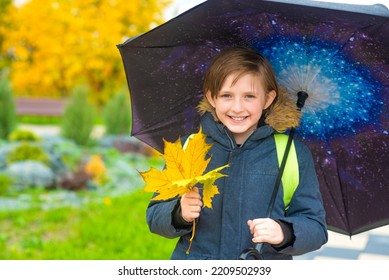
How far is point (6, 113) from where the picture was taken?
38.3ft

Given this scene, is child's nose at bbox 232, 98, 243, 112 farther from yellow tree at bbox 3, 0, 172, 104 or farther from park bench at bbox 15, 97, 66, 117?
park bench at bbox 15, 97, 66, 117

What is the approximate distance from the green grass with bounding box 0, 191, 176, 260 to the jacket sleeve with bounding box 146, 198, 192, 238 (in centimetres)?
260

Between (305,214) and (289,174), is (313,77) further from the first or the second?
(305,214)

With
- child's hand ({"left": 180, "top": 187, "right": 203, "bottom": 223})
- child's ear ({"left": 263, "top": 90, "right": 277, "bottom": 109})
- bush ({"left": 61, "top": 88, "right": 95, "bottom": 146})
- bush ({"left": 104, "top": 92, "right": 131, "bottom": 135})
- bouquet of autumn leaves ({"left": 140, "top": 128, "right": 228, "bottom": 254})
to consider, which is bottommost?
child's hand ({"left": 180, "top": 187, "right": 203, "bottom": 223})

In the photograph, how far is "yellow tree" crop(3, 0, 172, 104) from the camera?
57.6 ft

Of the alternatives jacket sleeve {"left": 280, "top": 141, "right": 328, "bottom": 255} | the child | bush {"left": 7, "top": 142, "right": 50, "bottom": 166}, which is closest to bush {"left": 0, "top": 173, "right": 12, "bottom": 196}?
bush {"left": 7, "top": 142, "right": 50, "bottom": 166}

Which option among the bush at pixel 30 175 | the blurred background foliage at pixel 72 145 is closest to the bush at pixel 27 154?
the blurred background foliage at pixel 72 145

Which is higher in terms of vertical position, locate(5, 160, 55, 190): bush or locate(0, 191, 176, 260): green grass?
locate(5, 160, 55, 190): bush

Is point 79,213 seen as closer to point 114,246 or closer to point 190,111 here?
point 114,246

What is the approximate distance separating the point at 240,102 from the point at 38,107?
16645mm

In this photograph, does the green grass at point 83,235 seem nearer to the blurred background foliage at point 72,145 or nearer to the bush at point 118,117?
the blurred background foliage at point 72,145

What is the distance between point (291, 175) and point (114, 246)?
3.34 metres

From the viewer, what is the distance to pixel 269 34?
236 centimetres

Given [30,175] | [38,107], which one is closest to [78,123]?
[30,175]
